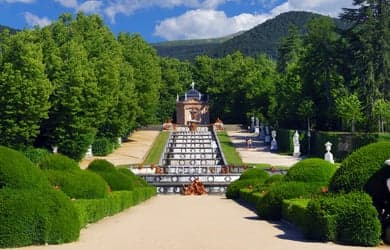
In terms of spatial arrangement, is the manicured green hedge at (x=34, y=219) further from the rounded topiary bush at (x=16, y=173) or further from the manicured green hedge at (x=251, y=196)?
the manicured green hedge at (x=251, y=196)

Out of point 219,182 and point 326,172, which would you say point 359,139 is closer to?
point 219,182

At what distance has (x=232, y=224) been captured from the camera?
13.8m

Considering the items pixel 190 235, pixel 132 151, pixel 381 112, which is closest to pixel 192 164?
pixel 132 151

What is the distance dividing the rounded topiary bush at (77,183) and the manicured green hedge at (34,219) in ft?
15.1

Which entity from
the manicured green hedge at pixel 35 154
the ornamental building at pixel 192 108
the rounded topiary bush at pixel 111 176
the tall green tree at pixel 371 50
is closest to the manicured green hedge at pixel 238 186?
the rounded topiary bush at pixel 111 176

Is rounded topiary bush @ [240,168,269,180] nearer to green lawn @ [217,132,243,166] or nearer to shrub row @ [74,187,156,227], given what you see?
shrub row @ [74,187,156,227]

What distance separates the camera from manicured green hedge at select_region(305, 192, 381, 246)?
32.9 feet

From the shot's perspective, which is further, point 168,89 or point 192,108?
point 168,89

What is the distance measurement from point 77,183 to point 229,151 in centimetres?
3433

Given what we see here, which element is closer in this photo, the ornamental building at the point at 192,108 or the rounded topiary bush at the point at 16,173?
the rounded topiary bush at the point at 16,173

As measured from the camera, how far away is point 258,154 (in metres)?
48.1

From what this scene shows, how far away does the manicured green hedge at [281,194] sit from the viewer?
597 inches

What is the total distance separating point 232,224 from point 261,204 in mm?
2340

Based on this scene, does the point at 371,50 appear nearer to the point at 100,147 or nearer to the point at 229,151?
the point at 229,151
